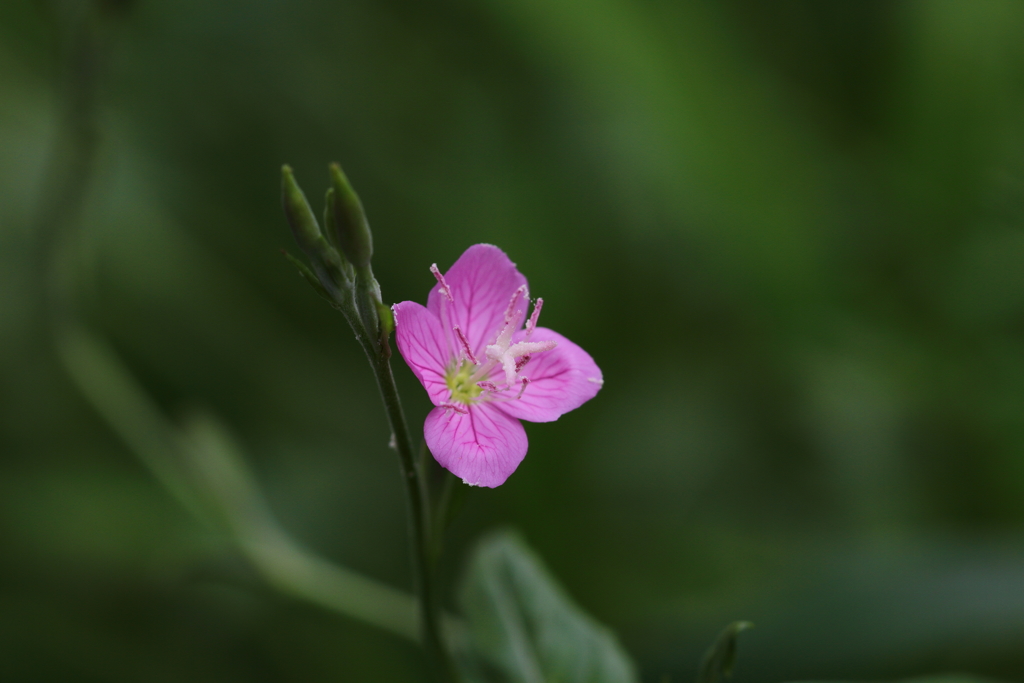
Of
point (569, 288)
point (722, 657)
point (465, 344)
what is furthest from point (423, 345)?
point (569, 288)

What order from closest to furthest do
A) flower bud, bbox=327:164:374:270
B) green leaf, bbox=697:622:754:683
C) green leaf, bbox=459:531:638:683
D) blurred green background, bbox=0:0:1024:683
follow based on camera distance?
flower bud, bbox=327:164:374:270
green leaf, bbox=697:622:754:683
green leaf, bbox=459:531:638:683
blurred green background, bbox=0:0:1024:683

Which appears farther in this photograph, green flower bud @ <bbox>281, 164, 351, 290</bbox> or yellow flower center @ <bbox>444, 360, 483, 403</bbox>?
yellow flower center @ <bbox>444, 360, 483, 403</bbox>

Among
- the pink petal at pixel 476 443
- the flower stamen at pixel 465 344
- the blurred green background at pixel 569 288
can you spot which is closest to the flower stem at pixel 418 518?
the pink petal at pixel 476 443

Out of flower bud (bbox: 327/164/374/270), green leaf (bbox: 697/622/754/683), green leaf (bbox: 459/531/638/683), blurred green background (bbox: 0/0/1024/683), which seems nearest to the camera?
flower bud (bbox: 327/164/374/270)

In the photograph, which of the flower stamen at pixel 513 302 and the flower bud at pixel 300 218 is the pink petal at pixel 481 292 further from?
the flower bud at pixel 300 218

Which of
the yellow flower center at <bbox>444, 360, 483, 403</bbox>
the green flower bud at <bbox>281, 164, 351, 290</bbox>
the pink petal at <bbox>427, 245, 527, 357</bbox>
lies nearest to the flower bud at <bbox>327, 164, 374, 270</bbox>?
the green flower bud at <bbox>281, 164, 351, 290</bbox>

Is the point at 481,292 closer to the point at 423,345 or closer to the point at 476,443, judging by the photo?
the point at 423,345

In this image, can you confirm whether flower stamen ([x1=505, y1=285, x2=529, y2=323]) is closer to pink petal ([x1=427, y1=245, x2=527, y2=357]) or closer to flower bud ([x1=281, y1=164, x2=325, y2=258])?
pink petal ([x1=427, y1=245, x2=527, y2=357])
